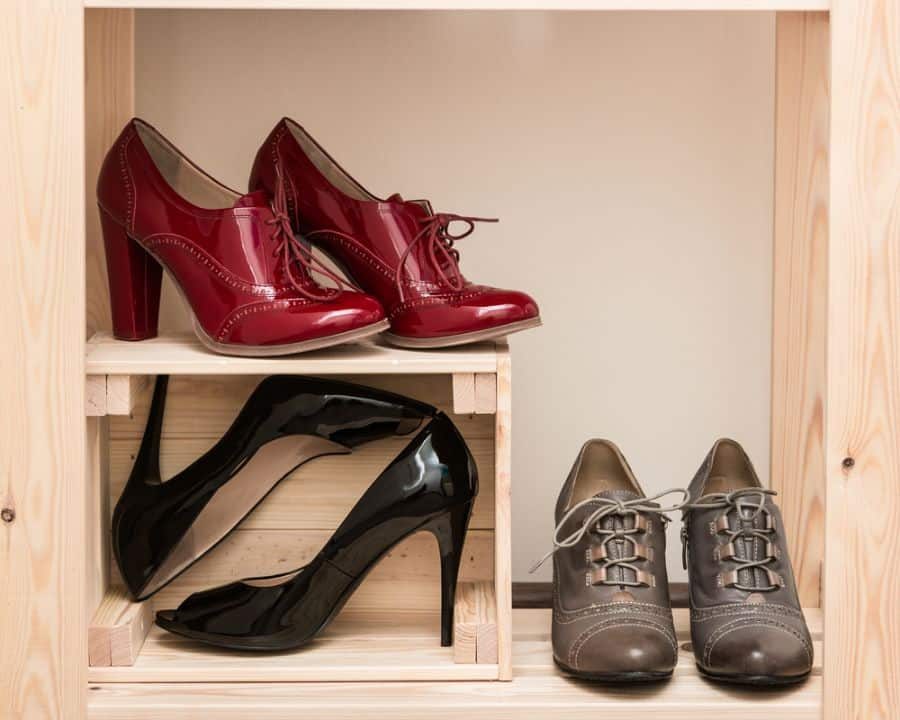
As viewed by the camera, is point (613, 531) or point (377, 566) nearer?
point (613, 531)

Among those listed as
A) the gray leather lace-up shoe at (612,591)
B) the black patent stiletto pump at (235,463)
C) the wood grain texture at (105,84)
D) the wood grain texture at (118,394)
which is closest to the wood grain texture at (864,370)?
the gray leather lace-up shoe at (612,591)

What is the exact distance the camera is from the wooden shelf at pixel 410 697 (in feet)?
3.45

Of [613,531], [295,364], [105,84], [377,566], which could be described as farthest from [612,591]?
[105,84]

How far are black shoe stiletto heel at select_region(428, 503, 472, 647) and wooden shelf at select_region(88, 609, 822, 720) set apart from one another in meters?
0.07

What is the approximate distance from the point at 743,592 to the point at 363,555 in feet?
1.23

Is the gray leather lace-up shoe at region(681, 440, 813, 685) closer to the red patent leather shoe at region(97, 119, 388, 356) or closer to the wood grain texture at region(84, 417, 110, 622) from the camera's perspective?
the red patent leather shoe at region(97, 119, 388, 356)

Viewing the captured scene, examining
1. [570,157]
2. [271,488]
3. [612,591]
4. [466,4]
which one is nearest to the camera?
A: [466,4]

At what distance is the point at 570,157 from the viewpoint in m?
1.43

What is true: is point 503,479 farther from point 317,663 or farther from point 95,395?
point 95,395

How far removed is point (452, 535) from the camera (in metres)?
1.15

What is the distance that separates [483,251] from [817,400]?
1.49 feet

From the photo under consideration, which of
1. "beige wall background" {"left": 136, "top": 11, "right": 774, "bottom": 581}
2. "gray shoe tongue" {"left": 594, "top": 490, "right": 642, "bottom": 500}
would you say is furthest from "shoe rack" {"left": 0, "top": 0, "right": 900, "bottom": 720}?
"beige wall background" {"left": 136, "top": 11, "right": 774, "bottom": 581}

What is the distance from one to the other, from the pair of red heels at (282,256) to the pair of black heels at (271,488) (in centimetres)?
10

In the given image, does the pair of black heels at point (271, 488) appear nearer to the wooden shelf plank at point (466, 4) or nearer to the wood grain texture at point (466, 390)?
the wood grain texture at point (466, 390)
